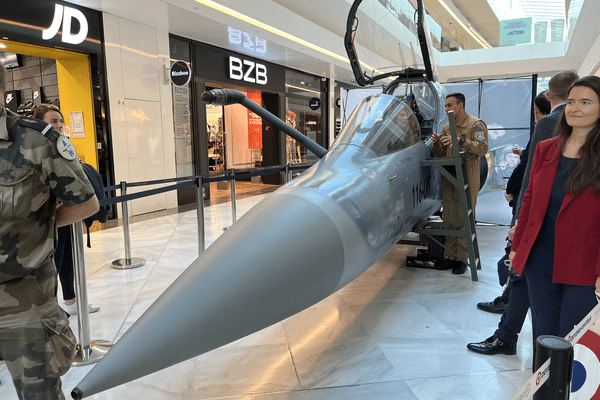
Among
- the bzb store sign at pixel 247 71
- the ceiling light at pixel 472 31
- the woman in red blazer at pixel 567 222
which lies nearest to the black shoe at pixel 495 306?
the woman in red blazer at pixel 567 222

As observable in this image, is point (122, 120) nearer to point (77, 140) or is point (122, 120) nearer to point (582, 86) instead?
point (77, 140)

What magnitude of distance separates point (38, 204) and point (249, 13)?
695cm

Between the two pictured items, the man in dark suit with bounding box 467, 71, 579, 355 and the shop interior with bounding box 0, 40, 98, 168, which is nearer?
the man in dark suit with bounding box 467, 71, 579, 355

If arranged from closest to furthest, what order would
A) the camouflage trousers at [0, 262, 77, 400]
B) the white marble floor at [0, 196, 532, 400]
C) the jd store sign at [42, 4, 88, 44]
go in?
the camouflage trousers at [0, 262, 77, 400] < the white marble floor at [0, 196, 532, 400] < the jd store sign at [42, 4, 88, 44]

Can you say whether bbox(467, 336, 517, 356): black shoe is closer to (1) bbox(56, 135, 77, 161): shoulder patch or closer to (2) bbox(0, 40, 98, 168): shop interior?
(1) bbox(56, 135, 77, 161): shoulder patch

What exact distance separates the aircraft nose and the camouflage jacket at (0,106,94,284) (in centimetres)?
47

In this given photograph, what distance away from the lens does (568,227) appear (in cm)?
173

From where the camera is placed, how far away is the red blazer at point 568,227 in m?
1.69

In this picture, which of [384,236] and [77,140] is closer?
[384,236]

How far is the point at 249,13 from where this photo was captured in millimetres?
7500

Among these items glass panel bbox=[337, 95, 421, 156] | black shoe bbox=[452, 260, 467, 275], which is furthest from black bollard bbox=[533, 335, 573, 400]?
black shoe bbox=[452, 260, 467, 275]

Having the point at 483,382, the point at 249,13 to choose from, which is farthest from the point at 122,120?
the point at 483,382

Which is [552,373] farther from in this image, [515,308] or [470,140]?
[470,140]

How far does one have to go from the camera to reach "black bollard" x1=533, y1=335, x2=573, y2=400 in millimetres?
1009
